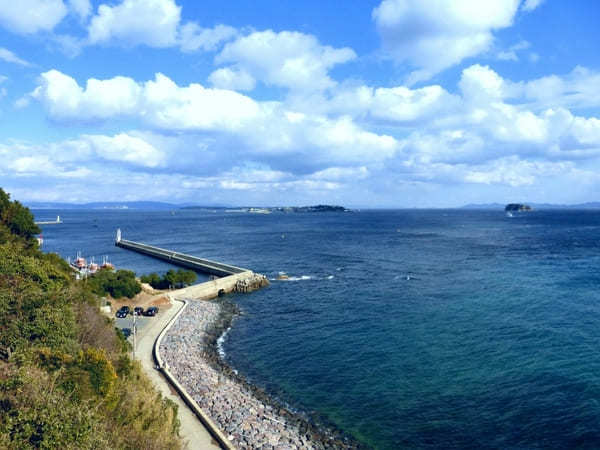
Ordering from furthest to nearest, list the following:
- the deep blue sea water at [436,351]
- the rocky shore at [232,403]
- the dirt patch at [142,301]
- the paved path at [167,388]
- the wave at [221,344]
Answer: the dirt patch at [142,301], the wave at [221,344], the deep blue sea water at [436,351], the rocky shore at [232,403], the paved path at [167,388]

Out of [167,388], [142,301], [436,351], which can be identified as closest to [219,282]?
[142,301]

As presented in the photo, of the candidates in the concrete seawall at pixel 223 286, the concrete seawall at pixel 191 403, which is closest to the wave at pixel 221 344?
the concrete seawall at pixel 191 403

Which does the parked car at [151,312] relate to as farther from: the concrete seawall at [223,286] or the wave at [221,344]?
the wave at [221,344]

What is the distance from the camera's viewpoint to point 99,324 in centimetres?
3027

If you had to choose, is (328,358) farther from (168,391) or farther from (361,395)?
(168,391)

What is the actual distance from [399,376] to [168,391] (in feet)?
58.3

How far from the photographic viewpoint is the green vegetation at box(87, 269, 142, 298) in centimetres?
5072

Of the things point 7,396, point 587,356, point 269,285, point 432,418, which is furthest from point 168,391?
point 269,285

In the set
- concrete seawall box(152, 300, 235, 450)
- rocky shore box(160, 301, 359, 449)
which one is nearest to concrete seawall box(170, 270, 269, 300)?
rocky shore box(160, 301, 359, 449)

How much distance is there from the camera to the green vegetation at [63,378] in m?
13.9

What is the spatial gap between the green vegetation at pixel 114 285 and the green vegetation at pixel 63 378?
53.5 ft

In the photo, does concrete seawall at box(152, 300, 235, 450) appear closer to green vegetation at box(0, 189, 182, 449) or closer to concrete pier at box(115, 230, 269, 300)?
green vegetation at box(0, 189, 182, 449)

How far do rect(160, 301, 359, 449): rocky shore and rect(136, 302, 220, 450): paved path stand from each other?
1371 mm

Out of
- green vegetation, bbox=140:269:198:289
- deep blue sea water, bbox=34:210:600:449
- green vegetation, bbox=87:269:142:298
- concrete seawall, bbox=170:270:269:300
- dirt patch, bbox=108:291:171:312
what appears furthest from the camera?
green vegetation, bbox=140:269:198:289
